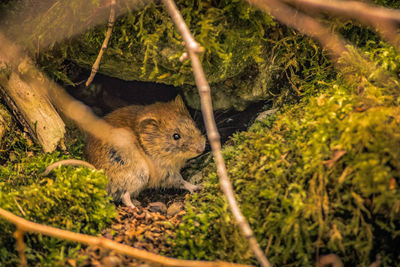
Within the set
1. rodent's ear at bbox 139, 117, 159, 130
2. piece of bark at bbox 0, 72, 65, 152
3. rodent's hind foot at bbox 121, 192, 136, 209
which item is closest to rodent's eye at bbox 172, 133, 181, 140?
rodent's ear at bbox 139, 117, 159, 130

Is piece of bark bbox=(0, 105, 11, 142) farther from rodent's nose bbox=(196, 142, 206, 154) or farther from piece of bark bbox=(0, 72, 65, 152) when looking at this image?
rodent's nose bbox=(196, 142, 206, 154)

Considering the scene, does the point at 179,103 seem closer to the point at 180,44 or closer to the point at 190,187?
the point at 190,187

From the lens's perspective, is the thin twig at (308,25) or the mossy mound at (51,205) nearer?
the mossy mound at (51,205)

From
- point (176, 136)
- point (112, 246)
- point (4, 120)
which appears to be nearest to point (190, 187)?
point (176, 136)

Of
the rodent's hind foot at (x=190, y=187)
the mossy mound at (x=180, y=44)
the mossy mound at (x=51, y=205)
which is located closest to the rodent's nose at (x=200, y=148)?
the rodent's hind foot at (x=190, y=187)

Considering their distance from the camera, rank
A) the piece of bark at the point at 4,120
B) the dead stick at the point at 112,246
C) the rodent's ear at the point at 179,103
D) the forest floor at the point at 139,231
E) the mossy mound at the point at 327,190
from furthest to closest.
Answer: the rodent's ear at the point at 179,103
the piece of bark at the point at 4,120
the forest floor at the point at 139,231
the mossy mound at the point at 327,190
the dead stick at the point at 112,246

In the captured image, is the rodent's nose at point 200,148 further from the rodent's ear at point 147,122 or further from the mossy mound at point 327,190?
the mossy mound at point 327,190

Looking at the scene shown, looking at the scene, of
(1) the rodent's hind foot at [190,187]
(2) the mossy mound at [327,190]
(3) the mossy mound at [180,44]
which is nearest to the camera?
(2) the mossy mound at [327,190]
